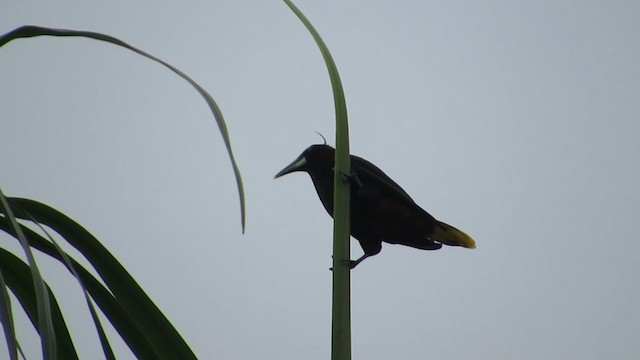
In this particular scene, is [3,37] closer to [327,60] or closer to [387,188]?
[327,60]

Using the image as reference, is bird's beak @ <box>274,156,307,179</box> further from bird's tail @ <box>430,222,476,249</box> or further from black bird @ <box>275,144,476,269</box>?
bird's tail @ <box>430,222,476,249</box>

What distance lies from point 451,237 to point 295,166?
788 millimetres

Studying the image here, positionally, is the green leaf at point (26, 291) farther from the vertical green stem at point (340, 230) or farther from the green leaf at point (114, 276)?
the vertical green stem at point (340, 230)

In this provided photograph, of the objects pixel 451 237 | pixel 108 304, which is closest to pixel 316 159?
pixel 451 237

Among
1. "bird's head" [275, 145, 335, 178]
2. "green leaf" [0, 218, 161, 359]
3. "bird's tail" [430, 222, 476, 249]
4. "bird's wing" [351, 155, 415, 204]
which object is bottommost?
"green leaf" [0, 218, 161, 359]

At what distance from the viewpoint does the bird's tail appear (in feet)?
8.64

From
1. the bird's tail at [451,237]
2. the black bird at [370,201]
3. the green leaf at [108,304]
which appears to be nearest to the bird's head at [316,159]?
the black bird at [370,201]

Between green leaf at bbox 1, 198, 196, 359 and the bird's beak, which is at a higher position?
the bird's beak

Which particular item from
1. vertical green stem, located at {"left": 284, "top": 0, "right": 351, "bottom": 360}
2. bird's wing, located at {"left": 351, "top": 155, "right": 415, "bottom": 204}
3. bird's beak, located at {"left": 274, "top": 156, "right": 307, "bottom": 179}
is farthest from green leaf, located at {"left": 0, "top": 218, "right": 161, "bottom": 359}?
bird's wing, located at {"left": 351, "top": 155, "right": 415, "bottom": 204}

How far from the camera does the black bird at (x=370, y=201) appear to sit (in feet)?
7.40

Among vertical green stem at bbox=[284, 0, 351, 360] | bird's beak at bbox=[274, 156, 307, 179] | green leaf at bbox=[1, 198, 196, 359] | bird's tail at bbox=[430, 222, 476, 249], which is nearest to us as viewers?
vertical green stem at bbox=[284, 0, 351, 360]

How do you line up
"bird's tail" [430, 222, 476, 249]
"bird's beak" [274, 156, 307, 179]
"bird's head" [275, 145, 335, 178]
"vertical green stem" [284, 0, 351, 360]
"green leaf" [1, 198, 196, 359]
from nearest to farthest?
"vertical green stem" [284, 0, 351, 360] → "green leaf" [1, 198, 196, 359] → "bird's beak" [274, 156, 307, 179] → "bird's head" [275, 145, 335, 178] → "bird's tail" [430, 222, 476, 249]

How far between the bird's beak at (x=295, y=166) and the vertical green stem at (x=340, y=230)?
4.37ft

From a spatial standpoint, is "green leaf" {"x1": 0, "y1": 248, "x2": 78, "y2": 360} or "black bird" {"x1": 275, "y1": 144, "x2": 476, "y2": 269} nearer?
"green leaf" {"x1": 0, "y1": 248, "x2": 78, "y2": 360}
